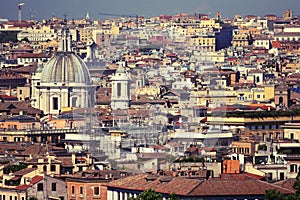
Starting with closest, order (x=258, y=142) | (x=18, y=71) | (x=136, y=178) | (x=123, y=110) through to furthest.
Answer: (x=136, y=178) < (x=258, y=142) < (x=123, y=110) < (x=18, y=71)

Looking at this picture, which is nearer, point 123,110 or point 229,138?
point 229,138

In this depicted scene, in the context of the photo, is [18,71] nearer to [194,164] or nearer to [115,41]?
[115,41]

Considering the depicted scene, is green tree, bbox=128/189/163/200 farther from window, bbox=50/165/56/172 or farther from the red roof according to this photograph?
window, bbox=50/165/56/172

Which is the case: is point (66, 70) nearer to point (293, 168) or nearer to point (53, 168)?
point (53, 168)

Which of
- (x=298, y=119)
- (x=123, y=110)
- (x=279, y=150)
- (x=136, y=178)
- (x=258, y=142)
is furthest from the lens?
(x=298, y=119)

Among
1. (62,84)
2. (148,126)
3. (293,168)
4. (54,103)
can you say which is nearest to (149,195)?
(293,168)

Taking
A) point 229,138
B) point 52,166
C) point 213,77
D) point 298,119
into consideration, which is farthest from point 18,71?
point 52,166

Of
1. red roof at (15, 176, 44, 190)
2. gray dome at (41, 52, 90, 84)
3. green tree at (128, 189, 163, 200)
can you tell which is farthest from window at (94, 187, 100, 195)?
gray dome at (41, 52, 90, 84)
